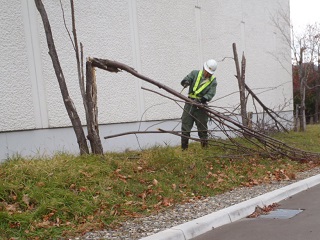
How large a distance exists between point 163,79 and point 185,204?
5.75 meters

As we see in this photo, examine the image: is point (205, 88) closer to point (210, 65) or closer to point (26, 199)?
point (210, 65)

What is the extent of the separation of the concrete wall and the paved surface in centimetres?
369

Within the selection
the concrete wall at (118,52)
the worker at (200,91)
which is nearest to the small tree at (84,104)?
the concrete wall at (118,52)

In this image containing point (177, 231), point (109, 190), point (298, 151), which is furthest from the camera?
point (298, 151)

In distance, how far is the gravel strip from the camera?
4316 millimetres

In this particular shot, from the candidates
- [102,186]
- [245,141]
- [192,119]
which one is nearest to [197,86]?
[192,119]

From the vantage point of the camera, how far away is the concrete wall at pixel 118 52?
24.6 feet

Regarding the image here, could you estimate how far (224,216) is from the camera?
5.04 m

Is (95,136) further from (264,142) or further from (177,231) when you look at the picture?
(264,142)

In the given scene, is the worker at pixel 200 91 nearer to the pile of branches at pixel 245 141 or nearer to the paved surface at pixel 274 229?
the pile of branches at pixel 245 141

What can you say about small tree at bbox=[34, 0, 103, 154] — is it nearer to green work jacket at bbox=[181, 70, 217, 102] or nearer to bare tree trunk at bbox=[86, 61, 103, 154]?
bare tree trunk at bbox=[86, 61, 103, 154]

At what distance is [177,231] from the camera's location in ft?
14.2

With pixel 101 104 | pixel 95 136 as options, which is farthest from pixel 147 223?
pixel 101 104

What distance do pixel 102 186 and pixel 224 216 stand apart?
5.71 ft
